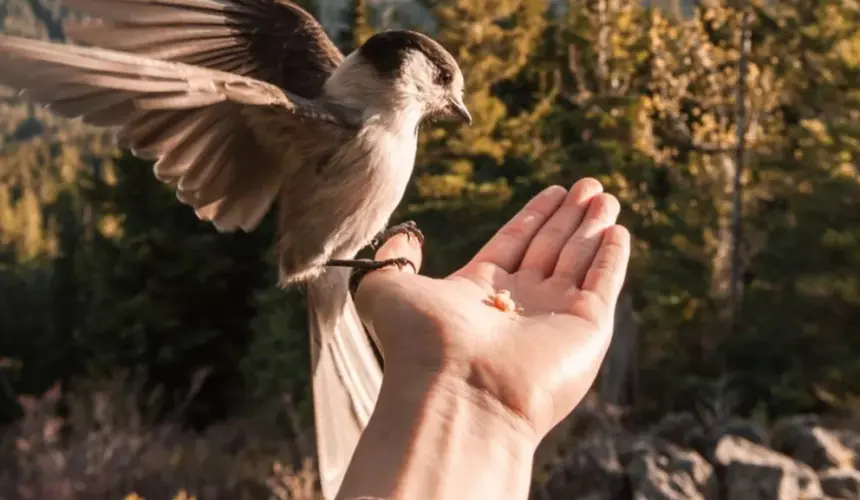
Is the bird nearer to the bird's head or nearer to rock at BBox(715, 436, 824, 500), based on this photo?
the bird's head

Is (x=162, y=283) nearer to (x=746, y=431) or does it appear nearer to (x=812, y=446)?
(x=746, y=431)

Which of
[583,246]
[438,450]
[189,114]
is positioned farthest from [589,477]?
[189,114]

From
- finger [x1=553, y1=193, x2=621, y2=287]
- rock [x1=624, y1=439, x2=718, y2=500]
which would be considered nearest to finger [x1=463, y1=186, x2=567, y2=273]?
finger [x1=553, y1=193, x2=621, y2=287]

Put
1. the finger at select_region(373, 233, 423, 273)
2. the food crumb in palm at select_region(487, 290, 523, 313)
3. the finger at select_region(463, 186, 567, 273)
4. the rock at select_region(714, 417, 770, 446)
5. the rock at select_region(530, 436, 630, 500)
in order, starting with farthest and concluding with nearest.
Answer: the rock at select_region(714, 417, 770, 446)
the rock at select_region(530, 436, 630, 500)
the finger at select_region(463, 186, 567, 273)
the finger at select_region(373, 233, 423, 273)
the food crumb in palm at select_region(487, 290, 523, 313)

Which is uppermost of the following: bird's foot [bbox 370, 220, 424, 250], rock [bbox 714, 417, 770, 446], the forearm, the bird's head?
the bird's head

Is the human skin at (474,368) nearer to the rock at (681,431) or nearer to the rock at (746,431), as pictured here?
the rock at (746,431)

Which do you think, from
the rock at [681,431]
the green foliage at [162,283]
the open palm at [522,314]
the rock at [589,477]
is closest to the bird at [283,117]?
the open palm at [522,314]

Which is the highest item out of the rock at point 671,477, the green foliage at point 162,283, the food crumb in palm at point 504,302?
the food crumb in palm at point 504,302

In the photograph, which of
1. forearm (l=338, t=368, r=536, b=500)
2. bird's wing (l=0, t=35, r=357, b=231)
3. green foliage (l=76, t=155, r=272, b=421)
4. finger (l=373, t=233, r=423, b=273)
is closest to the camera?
bird's wing (l=0, t=35, r=357, b=231)
